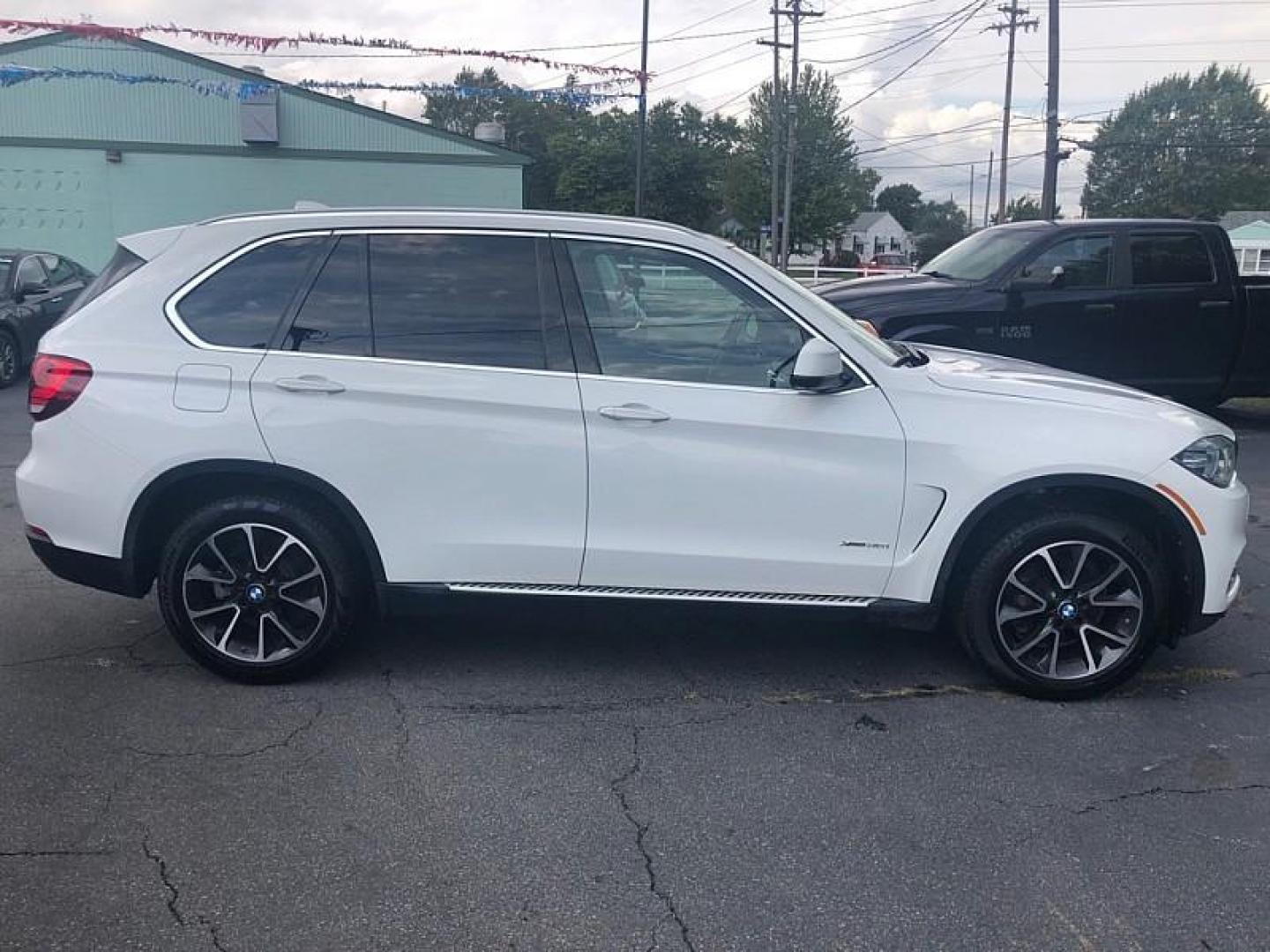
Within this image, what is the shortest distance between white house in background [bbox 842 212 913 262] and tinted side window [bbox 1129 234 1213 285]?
8772cm

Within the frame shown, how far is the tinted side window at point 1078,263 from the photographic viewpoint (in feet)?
29.8

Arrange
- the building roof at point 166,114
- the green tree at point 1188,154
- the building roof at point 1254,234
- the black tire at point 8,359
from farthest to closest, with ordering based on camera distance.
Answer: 1. the green tree at point 1188,154
2. the building roof at point 1254,234
3. the building roof at point 166,114
4. the black tire at point 8,359

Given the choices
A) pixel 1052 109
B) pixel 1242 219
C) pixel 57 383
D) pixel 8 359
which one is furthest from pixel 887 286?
pixel 1242 219

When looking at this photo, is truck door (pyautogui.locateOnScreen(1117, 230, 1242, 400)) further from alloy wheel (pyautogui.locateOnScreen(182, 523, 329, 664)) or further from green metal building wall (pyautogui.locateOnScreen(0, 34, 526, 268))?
green metal building wall (pyautogui.locateOnScreen(0, 34, 526, 268))

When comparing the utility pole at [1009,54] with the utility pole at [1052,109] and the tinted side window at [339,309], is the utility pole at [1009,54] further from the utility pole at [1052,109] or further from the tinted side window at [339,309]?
the tinted side window at [339,309]

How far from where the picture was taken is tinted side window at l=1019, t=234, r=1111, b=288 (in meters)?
9.07

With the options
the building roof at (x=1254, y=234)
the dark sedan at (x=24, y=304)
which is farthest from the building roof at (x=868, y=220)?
the dark sedan at (x=24, y=304)

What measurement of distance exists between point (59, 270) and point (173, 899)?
13.5 meters

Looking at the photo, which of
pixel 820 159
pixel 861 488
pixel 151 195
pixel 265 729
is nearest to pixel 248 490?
pixel 265 729

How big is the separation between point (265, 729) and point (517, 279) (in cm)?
189

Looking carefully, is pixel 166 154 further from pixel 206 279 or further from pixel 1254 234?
pixel 1254 234

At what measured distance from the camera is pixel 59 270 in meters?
14.3

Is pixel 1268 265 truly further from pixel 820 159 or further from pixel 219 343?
pixel 219 343

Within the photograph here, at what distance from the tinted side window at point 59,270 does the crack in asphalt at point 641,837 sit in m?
12.7
